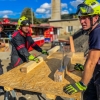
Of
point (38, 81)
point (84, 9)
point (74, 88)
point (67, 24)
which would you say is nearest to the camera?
point (74, 88)

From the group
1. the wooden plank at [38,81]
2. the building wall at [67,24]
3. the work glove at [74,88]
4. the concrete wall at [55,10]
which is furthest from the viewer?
the concrete wall at [55,10]

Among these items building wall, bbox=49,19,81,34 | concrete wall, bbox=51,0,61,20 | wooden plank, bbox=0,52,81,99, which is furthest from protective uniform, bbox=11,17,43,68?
concrete wall, bbox=51,0,61,20

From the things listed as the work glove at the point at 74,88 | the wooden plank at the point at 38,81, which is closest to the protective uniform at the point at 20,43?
the wooden plank at the point at 38,81

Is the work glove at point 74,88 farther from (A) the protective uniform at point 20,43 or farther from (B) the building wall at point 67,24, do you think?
(B) the building wall at point 67,24

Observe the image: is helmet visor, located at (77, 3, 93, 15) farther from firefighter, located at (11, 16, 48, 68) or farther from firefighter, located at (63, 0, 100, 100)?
firefighter, located at (11, 16, 48, 68)

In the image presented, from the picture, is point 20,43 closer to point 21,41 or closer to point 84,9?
point 21,41

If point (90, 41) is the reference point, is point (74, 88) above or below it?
below

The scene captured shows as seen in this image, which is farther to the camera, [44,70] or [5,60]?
[5,60]

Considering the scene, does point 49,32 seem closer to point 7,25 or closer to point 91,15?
point 7,25

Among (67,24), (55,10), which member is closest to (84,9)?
(67,24)

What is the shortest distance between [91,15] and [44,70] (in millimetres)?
1454

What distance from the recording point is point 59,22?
4359 cm

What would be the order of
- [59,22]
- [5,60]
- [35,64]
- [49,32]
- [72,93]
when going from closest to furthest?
[72,93]
[35,64]
[5,60]
[49,32]
[59,22]

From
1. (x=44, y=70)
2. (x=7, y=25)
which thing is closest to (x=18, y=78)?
(x=44, y=70)
